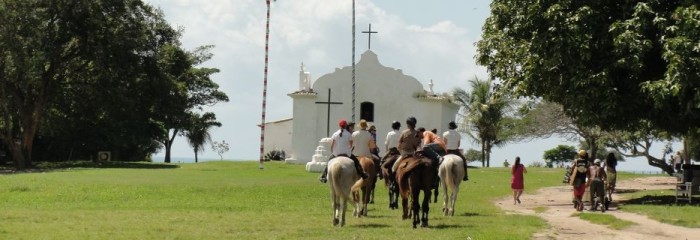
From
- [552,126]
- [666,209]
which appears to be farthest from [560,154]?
[666,209]

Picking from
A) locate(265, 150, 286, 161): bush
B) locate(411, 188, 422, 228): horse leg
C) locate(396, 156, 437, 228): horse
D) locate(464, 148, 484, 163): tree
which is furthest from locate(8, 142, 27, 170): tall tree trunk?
locate(464, 148, 484, 163): tree

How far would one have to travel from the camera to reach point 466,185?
37.4 meters

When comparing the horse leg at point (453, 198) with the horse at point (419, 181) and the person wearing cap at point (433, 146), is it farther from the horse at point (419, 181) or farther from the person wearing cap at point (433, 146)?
the horse at point (419, 181)

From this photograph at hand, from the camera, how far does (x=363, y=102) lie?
224 ft

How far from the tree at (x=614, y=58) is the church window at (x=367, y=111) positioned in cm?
4107

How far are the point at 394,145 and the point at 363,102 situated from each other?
46.1 meters

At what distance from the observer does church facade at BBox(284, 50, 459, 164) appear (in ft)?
220

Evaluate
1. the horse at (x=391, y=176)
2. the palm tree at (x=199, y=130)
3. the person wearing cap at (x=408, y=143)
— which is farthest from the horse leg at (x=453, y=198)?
the palm tree at (x=199, y=130)

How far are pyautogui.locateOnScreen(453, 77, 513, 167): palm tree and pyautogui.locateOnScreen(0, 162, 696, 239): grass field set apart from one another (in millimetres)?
42913

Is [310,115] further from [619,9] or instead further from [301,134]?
[619,9]

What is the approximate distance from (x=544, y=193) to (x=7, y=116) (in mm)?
33546

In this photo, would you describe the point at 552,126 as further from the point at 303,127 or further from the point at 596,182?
the point at 596,182

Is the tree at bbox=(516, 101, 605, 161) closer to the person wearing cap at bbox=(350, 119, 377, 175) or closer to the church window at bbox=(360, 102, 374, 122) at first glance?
the church window at bbox=(360, 102, 374, 122)

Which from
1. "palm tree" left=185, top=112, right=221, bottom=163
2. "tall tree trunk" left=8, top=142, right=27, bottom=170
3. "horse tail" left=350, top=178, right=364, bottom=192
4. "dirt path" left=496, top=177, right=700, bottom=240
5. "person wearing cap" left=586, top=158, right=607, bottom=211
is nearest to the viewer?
"dirt path" left=496, top=177, right=700, bottom=240
